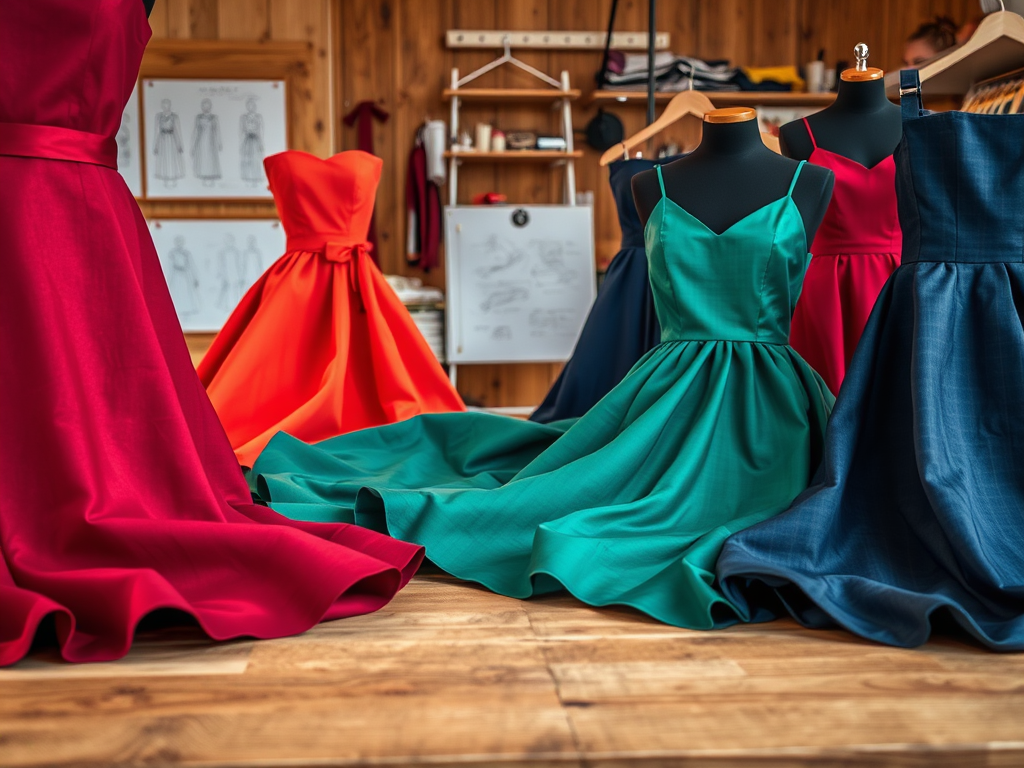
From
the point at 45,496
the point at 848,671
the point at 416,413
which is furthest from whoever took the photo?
the point at 416,413

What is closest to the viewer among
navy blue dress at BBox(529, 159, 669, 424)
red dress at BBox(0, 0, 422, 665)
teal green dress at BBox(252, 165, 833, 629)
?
red dress at BBox(0, 0, 422, 665)

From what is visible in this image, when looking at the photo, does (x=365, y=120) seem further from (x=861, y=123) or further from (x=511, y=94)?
(x=861, y=123)

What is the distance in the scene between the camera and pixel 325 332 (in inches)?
109

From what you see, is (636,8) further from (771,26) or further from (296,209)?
(296,209)

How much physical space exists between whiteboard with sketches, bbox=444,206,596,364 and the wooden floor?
3.63 m

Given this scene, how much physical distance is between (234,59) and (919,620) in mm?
4466

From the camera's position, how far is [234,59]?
470cm

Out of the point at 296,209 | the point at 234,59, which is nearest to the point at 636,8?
the point at 234,59

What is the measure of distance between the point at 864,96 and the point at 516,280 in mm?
2965

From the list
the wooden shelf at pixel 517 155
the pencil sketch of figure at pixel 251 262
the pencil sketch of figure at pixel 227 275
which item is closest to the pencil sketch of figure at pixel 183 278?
the pencil sketch of figure at pixel 227 275

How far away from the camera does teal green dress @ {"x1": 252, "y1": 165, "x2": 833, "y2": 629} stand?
1.48m

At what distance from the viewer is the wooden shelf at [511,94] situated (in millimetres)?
4809

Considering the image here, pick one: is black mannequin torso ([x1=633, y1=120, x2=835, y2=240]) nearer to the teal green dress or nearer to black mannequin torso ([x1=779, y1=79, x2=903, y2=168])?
the teal green dress

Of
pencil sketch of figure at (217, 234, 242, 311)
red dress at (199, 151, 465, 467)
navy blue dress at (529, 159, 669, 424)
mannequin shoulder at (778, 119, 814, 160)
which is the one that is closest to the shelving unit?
pencil sketch of figure at (217, 234, 242, 311)
